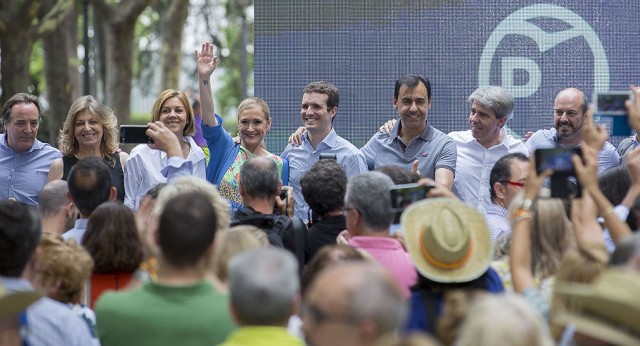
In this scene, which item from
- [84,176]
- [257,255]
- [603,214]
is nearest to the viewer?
[257,255]

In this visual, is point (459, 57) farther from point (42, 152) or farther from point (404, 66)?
point (42, 152)

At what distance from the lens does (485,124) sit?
8.88 metres

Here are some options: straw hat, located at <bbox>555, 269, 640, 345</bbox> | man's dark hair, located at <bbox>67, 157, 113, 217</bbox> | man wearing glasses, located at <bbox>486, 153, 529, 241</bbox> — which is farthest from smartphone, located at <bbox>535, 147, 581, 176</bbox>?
man's dark hair, located at <bbox>67, 157, 113, 217</bbox>

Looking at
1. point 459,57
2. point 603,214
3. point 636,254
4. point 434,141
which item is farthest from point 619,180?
point 459,57

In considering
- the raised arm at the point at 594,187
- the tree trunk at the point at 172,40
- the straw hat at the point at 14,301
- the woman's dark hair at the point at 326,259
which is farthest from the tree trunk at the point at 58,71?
the straw hat at the point at 14,301

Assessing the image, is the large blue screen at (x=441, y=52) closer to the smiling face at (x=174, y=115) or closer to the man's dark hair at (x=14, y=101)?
the smiling face at (x=174, y=115)

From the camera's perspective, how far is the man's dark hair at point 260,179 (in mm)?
6758

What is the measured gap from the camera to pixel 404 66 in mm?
10875

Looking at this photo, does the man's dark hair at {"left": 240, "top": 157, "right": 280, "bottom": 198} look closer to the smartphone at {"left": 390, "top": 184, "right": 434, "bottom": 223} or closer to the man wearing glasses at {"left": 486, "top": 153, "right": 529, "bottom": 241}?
the smartphone at {"left": 390, "top": 184, "right": 434, "bottom": 223}

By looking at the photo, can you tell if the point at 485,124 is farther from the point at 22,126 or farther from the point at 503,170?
the point at 22,126

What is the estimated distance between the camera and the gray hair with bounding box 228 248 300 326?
153 inches

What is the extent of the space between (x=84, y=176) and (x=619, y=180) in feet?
10.5

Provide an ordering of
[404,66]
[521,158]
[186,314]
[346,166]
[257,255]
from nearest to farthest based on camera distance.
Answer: [257,255], [186,314], [521,158], [346,166], [404,66]

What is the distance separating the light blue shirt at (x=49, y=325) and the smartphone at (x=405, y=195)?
1.79 metres
